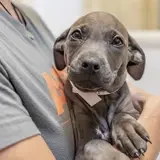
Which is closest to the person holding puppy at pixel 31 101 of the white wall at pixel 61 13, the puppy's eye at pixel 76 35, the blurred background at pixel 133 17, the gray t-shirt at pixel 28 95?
the gray t-shirt at pixel 28 95

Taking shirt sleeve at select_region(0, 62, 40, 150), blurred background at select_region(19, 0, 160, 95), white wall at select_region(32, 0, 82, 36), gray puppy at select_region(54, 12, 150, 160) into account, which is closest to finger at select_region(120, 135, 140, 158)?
gray puppy at select_region(54, 12, 150, 160)

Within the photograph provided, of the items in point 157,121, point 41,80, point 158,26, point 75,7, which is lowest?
point 158,26

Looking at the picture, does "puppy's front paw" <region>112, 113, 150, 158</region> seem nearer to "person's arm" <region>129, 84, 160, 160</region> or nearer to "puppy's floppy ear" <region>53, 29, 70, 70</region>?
"person's arm" <region>129, 84, 160, 160</region>

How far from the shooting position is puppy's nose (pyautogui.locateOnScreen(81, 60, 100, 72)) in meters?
0.90

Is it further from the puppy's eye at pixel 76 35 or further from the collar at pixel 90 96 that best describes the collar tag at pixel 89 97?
the puppy's eye at pixel 76 35

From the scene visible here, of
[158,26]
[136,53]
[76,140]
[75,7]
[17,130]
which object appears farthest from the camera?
[75,7]

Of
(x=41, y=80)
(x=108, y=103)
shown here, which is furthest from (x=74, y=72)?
(x=108, y=103)

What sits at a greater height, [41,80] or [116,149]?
[41,80]

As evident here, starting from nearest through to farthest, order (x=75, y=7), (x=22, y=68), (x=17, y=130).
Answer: (x=17, y=130) < (x=22, y=68) < (x=75, y=7)

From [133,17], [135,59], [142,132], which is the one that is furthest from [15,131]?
[133,17]

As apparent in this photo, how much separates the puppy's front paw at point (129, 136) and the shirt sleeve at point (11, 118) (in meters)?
0.25

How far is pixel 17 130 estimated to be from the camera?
0.78 metres

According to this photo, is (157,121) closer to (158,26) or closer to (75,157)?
(75,157)

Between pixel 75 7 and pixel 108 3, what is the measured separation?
23cm
